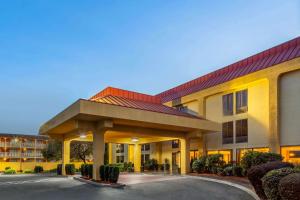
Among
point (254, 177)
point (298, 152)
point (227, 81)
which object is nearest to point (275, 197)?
point (254, 177)

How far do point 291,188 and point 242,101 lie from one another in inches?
793

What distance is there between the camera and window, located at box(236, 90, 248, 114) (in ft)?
89.9

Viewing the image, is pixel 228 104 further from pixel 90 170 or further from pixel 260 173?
pixel 260 173

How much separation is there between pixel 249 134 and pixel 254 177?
15688mm

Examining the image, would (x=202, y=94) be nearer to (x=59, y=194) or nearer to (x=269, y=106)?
(x=269, y=106)

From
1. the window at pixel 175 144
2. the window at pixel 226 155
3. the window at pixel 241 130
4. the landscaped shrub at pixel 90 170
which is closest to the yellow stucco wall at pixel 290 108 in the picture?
the window at pixel 241 130

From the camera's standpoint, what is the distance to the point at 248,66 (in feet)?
96.1

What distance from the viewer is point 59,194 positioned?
15.9 meters

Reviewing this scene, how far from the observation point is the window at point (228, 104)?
2895 centimetres

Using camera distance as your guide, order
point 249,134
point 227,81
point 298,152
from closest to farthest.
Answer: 1. point 298,152
2. point 249,134
3. point 227,81

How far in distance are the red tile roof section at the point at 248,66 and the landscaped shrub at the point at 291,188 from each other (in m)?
17.2

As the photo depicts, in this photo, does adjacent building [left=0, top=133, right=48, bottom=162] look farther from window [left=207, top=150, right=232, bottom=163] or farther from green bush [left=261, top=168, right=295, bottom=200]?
green bush [left=261, top=168, right=295, bottom=200]

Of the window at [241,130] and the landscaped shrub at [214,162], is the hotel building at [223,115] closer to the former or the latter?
the window at [241,130]

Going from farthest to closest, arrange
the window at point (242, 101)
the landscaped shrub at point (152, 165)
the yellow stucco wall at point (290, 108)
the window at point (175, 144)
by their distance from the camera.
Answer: the landscaped shrub at point (152, 165) < the window at point (175, 144) < the window at point (242, 101) < the yellow stucco wall at point (290, 108)
